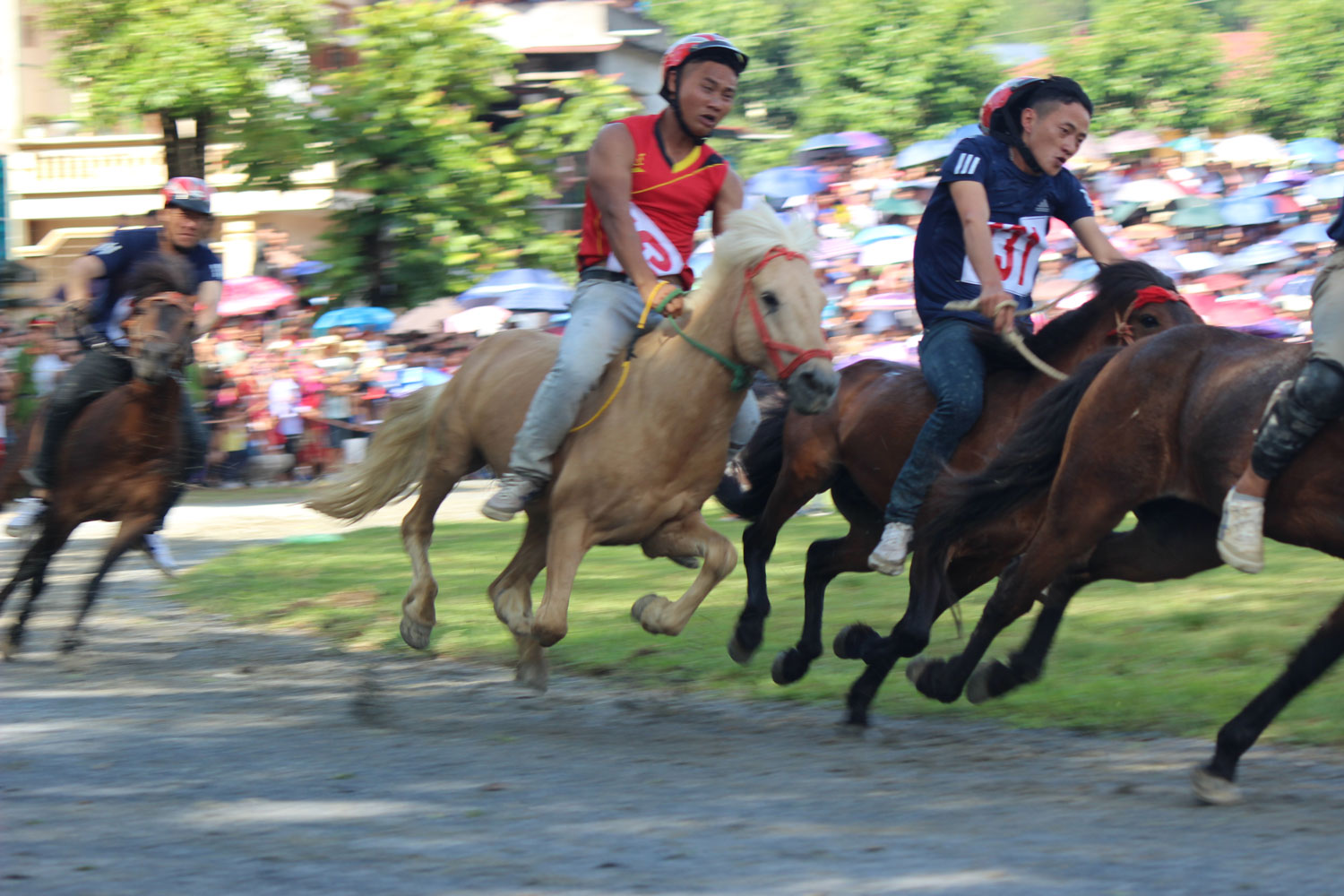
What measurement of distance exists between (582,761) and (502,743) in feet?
1.62

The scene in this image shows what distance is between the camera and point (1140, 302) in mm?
6160

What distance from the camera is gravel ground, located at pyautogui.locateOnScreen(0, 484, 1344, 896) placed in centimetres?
392

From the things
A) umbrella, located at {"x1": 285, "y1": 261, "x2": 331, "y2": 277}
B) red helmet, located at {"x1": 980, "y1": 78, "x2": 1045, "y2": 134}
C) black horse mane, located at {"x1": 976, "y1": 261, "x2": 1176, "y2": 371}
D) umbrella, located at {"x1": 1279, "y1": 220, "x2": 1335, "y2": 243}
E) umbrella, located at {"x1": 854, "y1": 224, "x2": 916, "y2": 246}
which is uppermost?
red helmet, located at {"x1": 980, "y1": 78, "x2": 1045, "y2": 134}

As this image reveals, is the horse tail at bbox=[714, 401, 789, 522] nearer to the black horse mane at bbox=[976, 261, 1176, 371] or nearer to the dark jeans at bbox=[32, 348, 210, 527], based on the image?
the black horse mane at bbox=[976, 261, 1176, 371]

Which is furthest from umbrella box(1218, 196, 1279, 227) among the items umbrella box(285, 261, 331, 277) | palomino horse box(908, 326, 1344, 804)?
palomino horse box(908, 326, 1344, 804)

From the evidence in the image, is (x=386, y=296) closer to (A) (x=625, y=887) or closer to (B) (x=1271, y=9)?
(A) (x=625, y=887)

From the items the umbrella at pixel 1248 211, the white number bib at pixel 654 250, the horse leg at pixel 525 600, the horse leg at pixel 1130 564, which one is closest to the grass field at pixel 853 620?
the horse leg at pixel 1130 564

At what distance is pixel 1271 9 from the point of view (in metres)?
51.2

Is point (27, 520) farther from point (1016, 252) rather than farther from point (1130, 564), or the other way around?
point (1130, 564)

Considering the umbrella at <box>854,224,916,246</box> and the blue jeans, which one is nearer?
the blue jeans

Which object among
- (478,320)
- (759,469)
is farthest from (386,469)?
(478,320)

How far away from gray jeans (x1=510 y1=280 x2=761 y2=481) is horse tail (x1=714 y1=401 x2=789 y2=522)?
999mm

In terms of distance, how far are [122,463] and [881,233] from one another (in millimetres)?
14718

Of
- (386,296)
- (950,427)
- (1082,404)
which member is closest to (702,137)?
(950,427)
